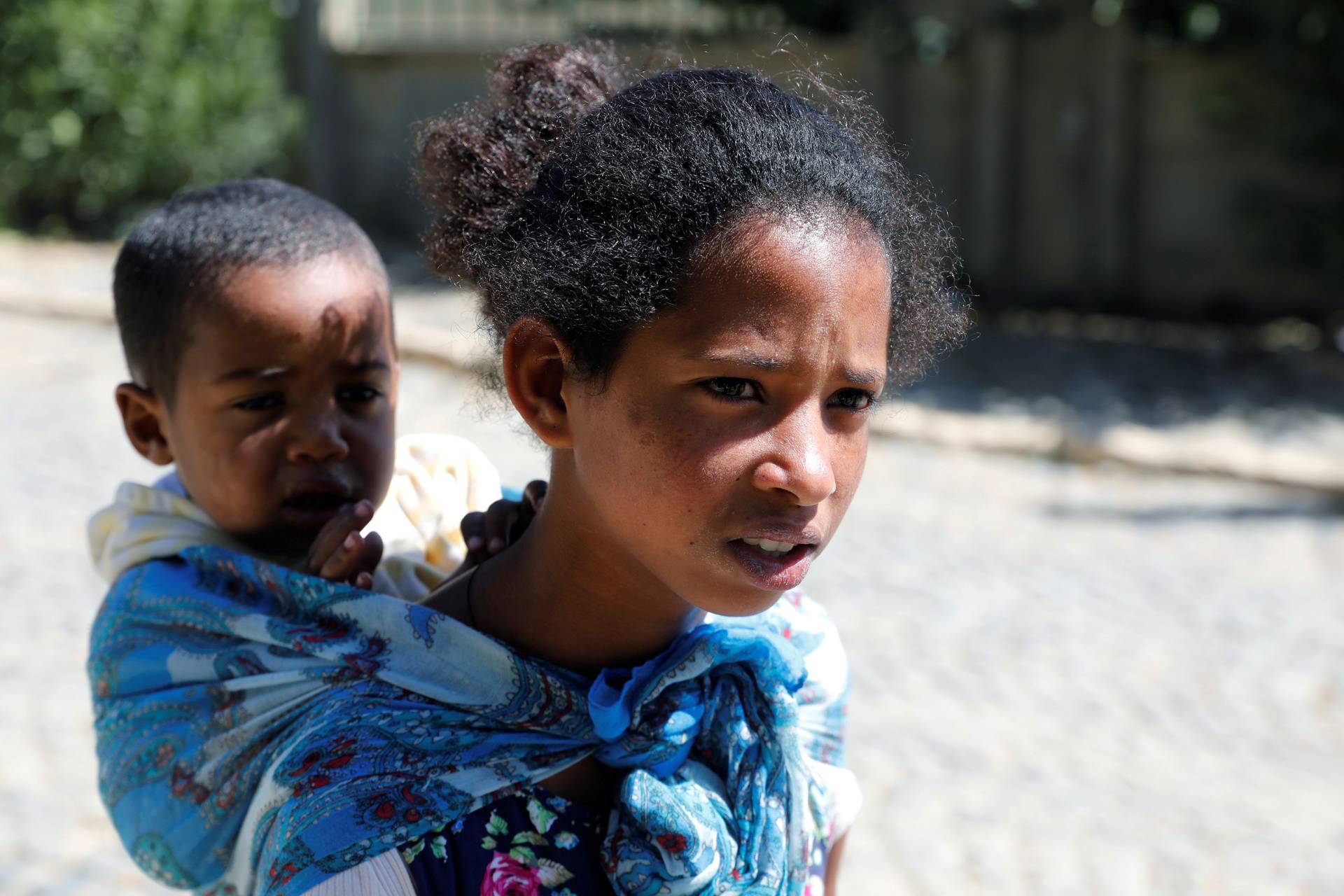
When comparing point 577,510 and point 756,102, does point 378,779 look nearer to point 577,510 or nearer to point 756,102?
point 577,510

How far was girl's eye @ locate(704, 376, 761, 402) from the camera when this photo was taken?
1.42 meters

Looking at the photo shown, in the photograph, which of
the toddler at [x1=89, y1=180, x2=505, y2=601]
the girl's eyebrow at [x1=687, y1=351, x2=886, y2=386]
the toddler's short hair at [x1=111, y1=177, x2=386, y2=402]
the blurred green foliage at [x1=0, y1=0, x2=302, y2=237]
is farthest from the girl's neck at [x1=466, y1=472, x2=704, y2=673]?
the blurred green foliage at [x1=0, y1=0, x2=302, y2=237]

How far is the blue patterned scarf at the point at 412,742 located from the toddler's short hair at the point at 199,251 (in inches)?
18.6

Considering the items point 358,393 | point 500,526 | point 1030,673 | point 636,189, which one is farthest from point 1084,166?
point 636,189

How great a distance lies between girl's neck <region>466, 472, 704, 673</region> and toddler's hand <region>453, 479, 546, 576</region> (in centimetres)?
20

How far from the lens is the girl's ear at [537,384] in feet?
5.04

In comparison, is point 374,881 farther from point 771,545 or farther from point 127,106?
point 127,106

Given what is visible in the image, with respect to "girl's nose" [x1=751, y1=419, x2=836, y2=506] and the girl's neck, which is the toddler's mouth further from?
"girl's nose" [x1=751, y1=419, x2=836, y2=506]

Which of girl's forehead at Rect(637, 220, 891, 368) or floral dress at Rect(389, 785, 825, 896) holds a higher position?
girl's forehead at Rect(637, 220, 891, 368)

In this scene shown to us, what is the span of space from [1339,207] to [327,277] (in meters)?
8.61

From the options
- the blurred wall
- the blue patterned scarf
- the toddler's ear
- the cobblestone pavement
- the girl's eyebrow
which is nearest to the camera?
the girl's eyebrow

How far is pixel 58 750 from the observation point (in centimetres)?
440

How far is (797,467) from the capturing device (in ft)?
4.62

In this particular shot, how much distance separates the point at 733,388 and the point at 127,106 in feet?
41.1
